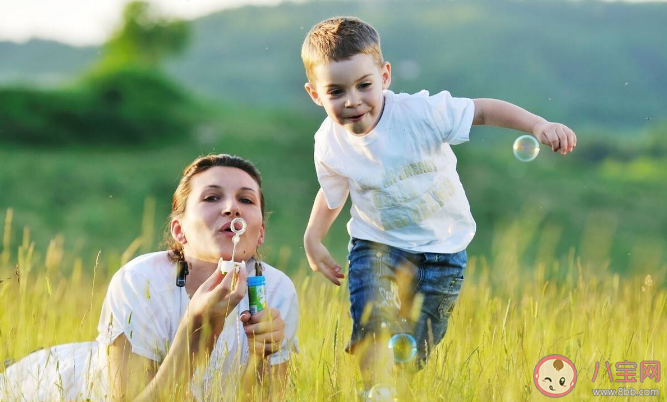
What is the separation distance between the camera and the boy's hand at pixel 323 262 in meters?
3.88

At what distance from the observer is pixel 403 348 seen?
12.0ft

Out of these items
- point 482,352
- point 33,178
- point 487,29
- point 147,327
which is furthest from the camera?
point 487,29

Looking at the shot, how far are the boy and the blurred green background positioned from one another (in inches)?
848

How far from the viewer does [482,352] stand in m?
3.61

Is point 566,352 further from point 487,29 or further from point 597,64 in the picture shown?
point 487,29

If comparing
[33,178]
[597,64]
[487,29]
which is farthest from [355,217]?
[487,29]

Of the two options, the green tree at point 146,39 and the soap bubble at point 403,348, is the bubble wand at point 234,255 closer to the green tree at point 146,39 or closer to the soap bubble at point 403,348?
the soap bubble at point 403,348

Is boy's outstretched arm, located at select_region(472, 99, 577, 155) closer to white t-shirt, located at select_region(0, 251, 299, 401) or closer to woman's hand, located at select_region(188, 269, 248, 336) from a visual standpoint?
white t-shirt, located at select_region(0, 251, 299, 401)

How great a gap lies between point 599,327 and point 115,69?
39.3 meters

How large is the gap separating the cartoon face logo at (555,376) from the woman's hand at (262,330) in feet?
3.26

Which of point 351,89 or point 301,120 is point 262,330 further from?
point 301,120

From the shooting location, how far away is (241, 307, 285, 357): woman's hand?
312cm

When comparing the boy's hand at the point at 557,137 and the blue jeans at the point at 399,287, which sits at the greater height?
the boy's hand at the point at 557,137

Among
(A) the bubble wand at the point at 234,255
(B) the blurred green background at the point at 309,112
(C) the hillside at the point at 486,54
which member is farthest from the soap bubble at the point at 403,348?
(C) the hillside at the point at 486,54
